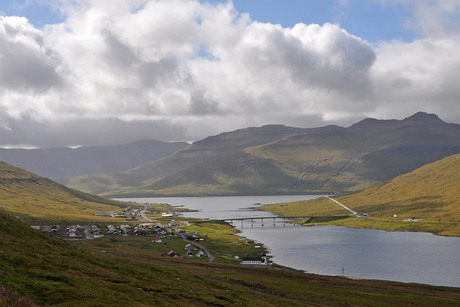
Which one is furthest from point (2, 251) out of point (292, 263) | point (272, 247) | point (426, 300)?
point (272, 247)

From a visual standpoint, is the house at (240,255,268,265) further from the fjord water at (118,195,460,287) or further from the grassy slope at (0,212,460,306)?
the grassy slope at (0,212,460,306)

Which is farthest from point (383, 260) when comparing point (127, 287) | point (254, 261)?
point (127, 287)

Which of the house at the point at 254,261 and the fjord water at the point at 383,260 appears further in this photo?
the house at the point at 254,261

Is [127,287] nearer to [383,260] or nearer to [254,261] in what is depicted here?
[254,261]

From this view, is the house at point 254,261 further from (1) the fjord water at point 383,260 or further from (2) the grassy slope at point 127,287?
(2) the grassy slope at point 127,287

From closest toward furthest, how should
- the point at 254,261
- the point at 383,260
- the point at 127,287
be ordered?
the point at 127,287 → the point at 254,261 → the point at 383,260

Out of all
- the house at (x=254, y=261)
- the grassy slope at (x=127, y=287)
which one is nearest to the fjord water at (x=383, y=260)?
the house at (x=254, y=261)

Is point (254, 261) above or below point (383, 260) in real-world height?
above

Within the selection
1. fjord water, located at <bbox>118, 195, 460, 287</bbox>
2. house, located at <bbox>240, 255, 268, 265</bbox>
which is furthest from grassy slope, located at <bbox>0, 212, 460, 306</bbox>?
house, located at <bbox>240, 255, 268, 265</bbox>

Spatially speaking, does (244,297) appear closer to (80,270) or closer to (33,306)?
(80,270)
